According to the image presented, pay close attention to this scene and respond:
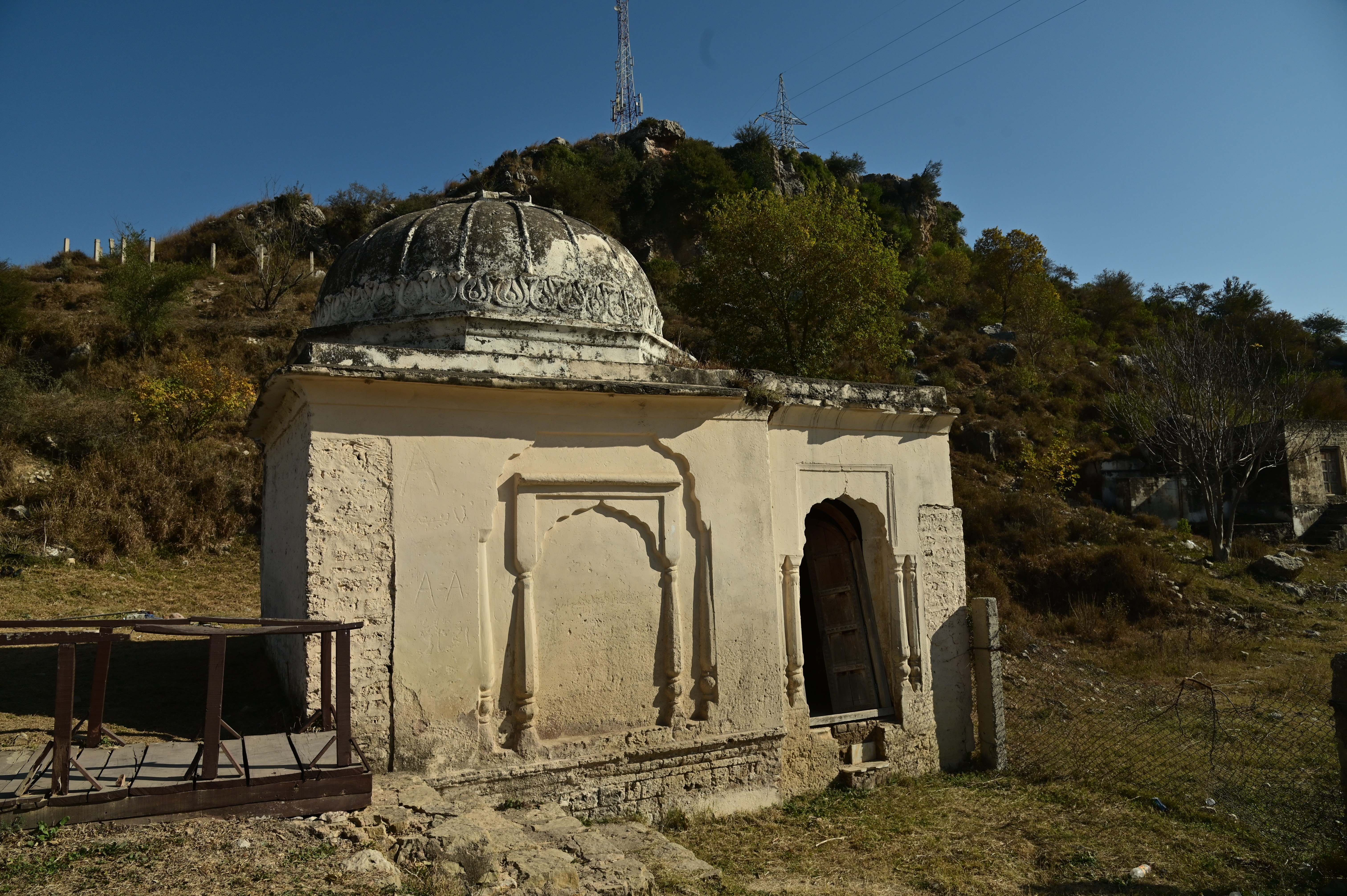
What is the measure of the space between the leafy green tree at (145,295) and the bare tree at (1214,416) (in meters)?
24.3

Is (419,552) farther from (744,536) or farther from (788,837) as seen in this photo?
(788,837)

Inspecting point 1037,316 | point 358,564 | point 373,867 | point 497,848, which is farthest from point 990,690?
point 1037,316

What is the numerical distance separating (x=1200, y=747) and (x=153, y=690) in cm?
910

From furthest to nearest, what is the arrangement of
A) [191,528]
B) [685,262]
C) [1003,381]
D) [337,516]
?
1. [685,262]
2. [1003,381]
3. [191,528]
4. [337,516]

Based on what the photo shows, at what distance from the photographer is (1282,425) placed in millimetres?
23688

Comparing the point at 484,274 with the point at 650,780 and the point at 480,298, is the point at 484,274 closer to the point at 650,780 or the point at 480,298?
the point at 480,298

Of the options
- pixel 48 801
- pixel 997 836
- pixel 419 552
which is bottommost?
pixel 997 836

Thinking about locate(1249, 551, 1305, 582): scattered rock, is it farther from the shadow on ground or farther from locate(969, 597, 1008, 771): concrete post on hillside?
the shadow on ground

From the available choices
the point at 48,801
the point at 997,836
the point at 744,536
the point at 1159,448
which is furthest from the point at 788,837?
the point at 1159,448

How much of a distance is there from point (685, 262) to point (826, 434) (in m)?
30.2

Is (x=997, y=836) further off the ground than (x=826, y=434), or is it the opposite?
(x=826, y=434)

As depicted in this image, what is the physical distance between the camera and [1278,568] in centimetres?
1797

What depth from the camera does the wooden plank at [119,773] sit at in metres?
3.66

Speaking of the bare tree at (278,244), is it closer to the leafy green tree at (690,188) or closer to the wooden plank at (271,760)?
the leafy green tree at (690,188)
